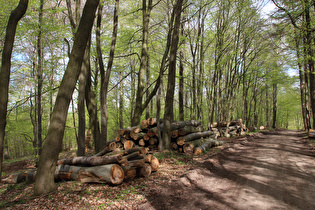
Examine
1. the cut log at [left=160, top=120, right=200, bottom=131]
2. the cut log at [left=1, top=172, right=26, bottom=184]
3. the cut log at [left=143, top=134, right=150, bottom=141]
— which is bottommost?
the cut log at [left=1, top=172, right=26, bottom=184]

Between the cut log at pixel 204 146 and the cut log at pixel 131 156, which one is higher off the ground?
the cut log at pixel 131 156

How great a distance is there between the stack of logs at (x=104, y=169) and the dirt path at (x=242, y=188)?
91 cm

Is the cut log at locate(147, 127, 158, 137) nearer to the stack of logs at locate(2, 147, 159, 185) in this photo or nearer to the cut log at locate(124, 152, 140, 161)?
the stack of logs at locate(2, 147, 159, 185)

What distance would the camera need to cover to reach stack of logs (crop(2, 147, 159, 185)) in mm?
4285

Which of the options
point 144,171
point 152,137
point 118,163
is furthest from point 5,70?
point 152,137

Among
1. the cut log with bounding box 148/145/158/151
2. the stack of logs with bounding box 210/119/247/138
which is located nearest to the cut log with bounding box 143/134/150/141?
the cut log with bounding box 148/145/158/151

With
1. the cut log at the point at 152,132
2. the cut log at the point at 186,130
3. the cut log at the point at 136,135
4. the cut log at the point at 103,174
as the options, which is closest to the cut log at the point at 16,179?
the cut log at the point at 103,174

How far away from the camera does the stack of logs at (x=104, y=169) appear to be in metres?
4.29

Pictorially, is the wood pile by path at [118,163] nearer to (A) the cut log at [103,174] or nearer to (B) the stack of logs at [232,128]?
(A) the cut log at [103,174]

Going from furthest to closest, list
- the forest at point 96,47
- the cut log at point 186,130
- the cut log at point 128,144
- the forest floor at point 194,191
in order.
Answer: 1. the cut log at point 186,130
2. the cut log at point 128,144
3. the forest at point 96,47
4. the forest floor at point 194,191

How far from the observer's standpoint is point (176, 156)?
7.45 metres

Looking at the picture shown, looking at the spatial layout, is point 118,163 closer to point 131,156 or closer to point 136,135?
point 131,156

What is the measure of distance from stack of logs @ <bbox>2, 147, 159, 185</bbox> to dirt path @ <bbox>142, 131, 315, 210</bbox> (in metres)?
0.91

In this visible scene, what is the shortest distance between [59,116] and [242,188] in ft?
15.7
